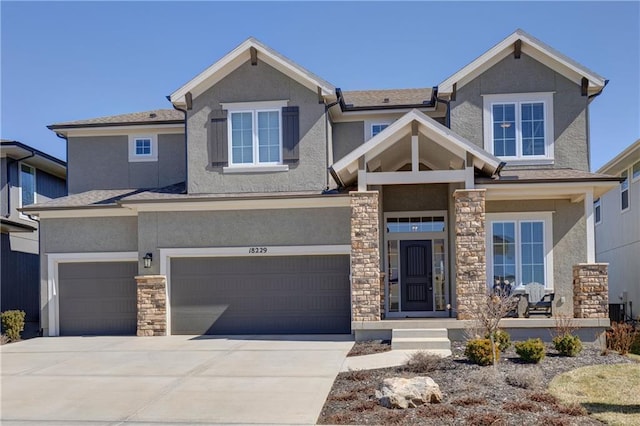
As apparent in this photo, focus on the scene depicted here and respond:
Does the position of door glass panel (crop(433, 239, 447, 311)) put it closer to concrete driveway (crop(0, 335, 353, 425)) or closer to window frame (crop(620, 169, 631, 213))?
concrete driveway (crop(0, 335, 353, 425))

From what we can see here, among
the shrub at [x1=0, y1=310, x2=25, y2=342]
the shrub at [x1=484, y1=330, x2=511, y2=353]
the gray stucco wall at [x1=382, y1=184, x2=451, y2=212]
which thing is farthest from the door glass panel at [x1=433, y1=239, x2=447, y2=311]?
the shrub at [x1=0, y1=310, x2=25, y2=342]

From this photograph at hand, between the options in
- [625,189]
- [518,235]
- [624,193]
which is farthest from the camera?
[624,193]

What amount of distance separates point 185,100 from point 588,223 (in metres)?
11.0

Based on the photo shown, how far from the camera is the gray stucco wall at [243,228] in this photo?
1683 cm

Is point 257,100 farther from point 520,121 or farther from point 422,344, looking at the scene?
point 422,344

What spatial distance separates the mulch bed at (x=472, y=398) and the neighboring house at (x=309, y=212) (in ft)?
14.6

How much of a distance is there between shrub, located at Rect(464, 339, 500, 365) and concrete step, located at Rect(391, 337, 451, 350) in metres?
1.86

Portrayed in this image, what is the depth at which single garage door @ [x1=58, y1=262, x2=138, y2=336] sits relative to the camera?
1805 cm

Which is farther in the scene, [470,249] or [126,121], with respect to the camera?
[126,121]

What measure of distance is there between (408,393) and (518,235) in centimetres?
863

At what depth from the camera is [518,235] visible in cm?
1644

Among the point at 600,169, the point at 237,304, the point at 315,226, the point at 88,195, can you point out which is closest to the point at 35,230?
the point at 88,195

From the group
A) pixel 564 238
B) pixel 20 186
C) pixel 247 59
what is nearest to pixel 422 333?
pixel 564 238

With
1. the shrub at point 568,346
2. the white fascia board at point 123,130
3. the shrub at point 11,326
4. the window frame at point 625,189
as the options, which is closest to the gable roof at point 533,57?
the window frame at point 625,189
